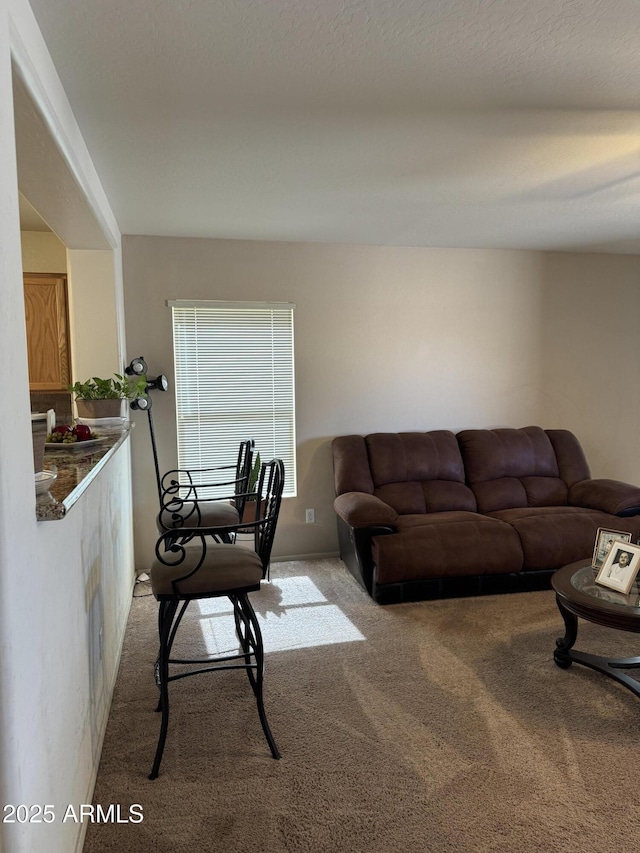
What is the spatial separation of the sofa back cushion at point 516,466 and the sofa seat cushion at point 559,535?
43 centimetres

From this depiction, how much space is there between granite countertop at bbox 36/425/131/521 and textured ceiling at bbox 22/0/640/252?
1.27 meters

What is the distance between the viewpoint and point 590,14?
5.08 feet

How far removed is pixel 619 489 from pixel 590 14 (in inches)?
128

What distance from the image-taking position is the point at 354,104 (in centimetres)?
204

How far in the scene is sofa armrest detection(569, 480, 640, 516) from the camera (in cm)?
390

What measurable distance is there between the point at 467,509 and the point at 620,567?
5.45 feet

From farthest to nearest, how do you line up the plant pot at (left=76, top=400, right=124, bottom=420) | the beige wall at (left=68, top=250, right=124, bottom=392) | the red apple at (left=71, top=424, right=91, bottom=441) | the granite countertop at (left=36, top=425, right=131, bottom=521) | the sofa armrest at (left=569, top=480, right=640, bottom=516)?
the sofa armrest at (left=569, top=480, right=640, bottom=516) < the beige wall at (left=68, top=250, right=124, bottom=392) < the plant pot at (left=76, top=400, right=124, bottom=420) < the red apple at (left=71, top=424, right=91, bottom=441) < the granite countertop at (left=36, top=425, right=131, bottom=521)

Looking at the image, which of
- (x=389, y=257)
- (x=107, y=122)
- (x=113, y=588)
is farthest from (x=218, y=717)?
(x=389, y=257)

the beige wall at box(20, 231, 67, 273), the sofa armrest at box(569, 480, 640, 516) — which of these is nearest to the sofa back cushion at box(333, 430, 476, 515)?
the sofa armrest at box(569, 480, 640, 516)

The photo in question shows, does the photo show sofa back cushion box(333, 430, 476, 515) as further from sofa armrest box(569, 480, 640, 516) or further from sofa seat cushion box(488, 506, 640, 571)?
sofa armrest box(569, 480, 640, 516)

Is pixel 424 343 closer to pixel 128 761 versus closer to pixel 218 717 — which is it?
pixel 218 717

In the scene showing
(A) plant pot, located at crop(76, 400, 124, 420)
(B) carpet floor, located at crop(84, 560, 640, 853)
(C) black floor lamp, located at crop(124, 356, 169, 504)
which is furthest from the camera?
(C) black floor lamp, located at crop(124, 356, 169, 504)

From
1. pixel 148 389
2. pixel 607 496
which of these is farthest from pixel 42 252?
pixel 607 496

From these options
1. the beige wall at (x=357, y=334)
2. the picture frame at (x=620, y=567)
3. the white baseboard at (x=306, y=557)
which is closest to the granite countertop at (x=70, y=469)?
the beige wall at (x=357, y=334)
